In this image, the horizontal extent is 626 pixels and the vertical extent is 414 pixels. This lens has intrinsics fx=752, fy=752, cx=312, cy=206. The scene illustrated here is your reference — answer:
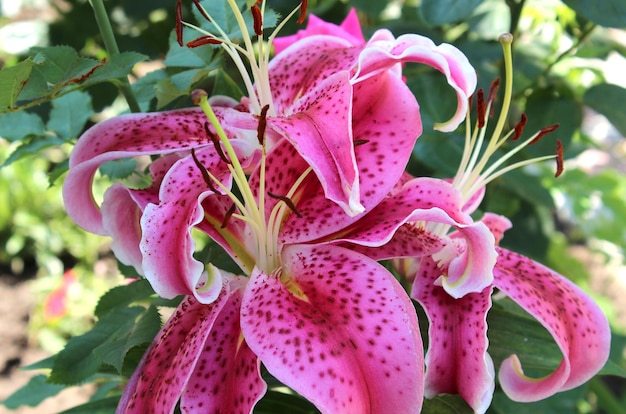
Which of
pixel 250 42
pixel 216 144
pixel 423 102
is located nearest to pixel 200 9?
pixel 250 42

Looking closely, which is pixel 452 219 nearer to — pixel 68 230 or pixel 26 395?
pixel 26 395

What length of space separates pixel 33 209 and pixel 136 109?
6.66ft

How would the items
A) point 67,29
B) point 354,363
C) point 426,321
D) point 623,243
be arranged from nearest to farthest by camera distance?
point 354,363
point 426,321
point 67,29
point 623,243

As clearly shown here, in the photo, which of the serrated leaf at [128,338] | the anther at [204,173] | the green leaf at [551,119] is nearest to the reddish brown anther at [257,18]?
the anther at [204,173]

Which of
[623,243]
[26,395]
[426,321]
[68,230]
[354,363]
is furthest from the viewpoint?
[68,230]

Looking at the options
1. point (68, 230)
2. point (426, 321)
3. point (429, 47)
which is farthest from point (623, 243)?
point (68, 230)

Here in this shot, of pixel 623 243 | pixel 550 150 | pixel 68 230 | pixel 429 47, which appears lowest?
pixel 68 230

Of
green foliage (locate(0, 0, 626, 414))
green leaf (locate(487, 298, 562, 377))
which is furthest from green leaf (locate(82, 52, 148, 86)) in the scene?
green leaf (locate(487, 298, 562, 377))

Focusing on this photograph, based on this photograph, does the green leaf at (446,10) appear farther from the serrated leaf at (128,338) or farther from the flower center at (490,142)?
the serrated leaf at (128,338)

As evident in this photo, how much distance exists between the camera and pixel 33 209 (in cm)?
246

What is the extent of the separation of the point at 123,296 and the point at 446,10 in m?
0.43

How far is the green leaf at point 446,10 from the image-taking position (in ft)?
2.51

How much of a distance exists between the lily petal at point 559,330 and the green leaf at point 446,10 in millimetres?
328

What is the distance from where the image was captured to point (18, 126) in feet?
2.18
